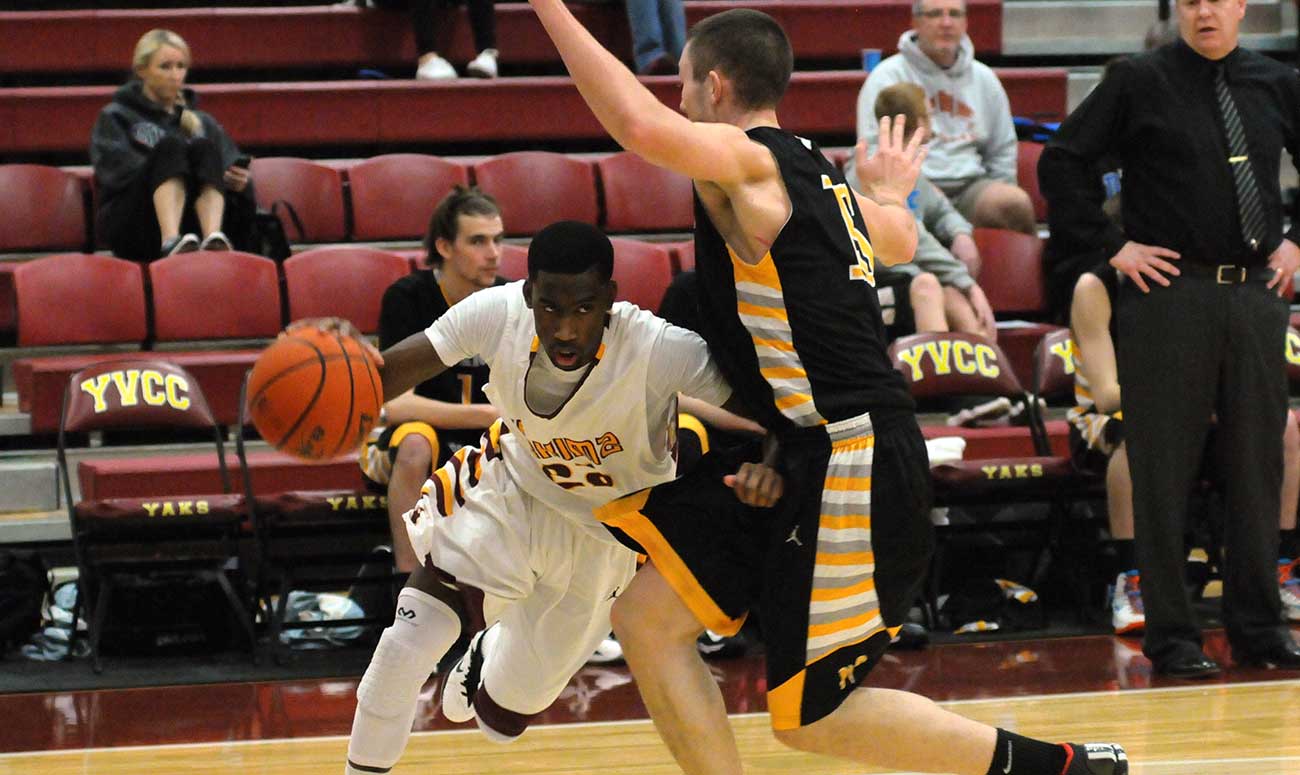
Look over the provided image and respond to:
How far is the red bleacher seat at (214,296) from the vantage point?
7.08m

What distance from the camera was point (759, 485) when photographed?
3420mm

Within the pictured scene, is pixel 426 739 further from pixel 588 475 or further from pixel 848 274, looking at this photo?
pixel 848 274

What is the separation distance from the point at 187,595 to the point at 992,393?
3088 mm

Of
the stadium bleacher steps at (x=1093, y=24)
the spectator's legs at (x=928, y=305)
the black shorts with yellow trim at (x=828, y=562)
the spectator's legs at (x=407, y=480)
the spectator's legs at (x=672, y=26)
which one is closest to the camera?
the black shorts with yellow trim at (x=828, y=562)

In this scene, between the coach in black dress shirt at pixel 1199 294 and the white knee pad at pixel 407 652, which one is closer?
the white knee pad at pixel 407 652

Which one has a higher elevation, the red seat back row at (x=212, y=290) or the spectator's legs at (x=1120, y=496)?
the red seat back row at (x=212, y=290)

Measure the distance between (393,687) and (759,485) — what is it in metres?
0.99

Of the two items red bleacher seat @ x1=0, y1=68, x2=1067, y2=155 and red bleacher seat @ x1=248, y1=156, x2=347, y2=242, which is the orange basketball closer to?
red bleacher seat @ x1=248, y1=156, x2=347, y2=242

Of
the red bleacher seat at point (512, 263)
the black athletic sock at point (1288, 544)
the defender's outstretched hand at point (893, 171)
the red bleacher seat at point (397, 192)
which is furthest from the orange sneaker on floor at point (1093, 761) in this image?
the red bleacher seat at point (397, 192)

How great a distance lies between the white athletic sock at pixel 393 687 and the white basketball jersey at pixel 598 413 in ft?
1.47

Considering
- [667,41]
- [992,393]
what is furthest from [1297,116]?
[667,41]

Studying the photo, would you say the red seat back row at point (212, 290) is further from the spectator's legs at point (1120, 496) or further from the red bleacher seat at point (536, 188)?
the spectator's legs at point (1120, 496)

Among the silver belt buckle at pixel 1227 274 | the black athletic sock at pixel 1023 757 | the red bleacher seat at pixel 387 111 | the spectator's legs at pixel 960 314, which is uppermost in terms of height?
the red bleacher seat at pixel 387 111

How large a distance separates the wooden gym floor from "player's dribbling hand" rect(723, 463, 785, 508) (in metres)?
1.33
